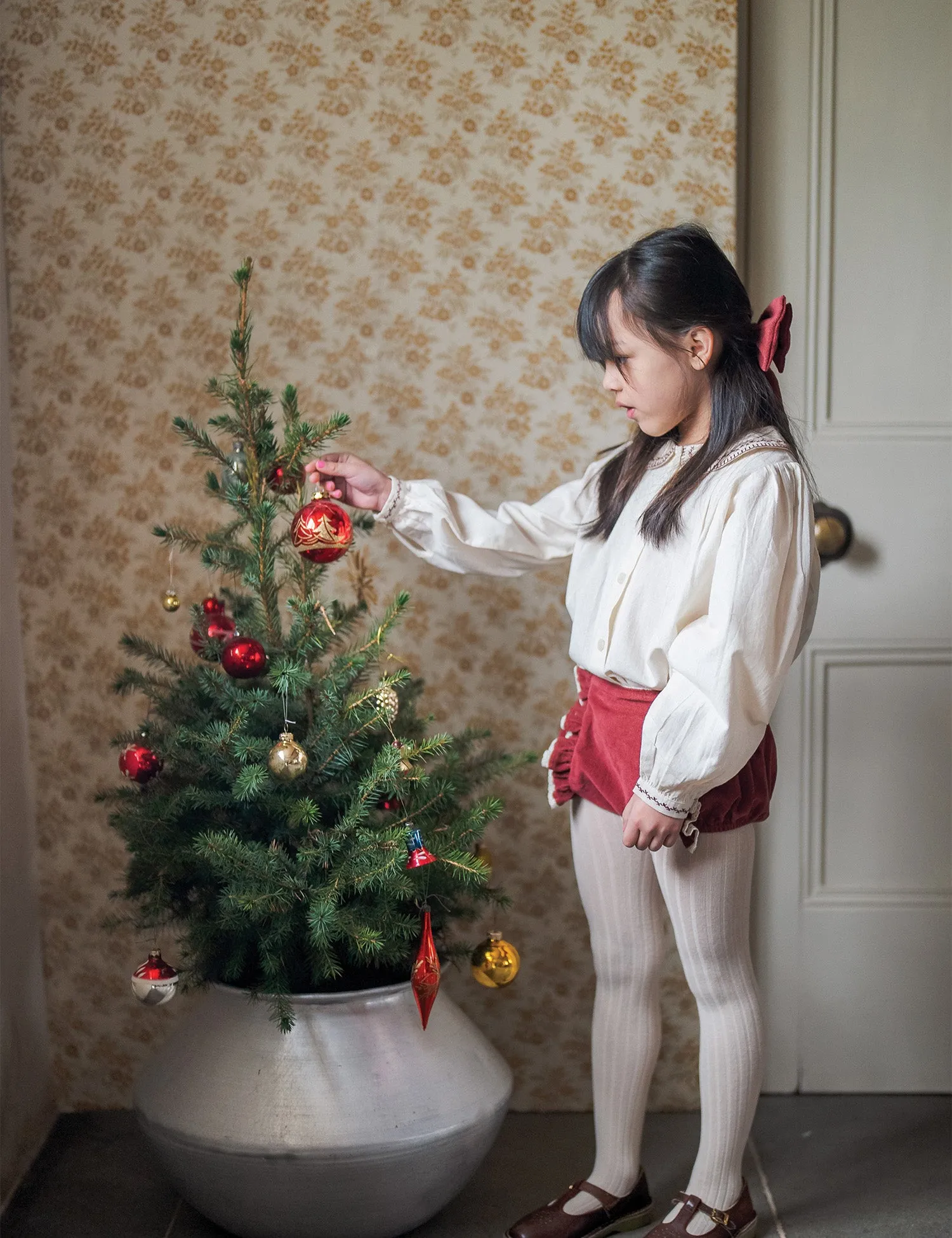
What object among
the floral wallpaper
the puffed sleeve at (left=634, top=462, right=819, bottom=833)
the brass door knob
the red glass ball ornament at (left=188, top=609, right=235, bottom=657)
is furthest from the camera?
the brass door knob

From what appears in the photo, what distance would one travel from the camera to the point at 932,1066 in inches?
76.3

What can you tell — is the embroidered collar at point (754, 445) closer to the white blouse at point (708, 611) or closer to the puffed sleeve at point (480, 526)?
the white blouse at point (708, 611)

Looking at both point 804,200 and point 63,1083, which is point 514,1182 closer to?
point 63,1083

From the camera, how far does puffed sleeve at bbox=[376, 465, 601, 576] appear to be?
1533mm

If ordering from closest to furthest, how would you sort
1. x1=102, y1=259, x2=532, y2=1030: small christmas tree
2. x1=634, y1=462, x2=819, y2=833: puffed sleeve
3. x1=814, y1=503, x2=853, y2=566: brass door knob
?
1. x1=634, y1=462, x2=819, y2=833: puffed sleeve
2. x1=102, y1=259, x2=532, y2=1030: small christmas tree
3. x1=814, y1=503, x2=853, y2=566: brass door knob

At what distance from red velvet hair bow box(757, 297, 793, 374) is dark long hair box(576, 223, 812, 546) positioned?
0.05ft

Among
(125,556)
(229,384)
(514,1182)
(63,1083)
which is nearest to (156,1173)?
(63,1083)

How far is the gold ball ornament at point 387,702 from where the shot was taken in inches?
53.8

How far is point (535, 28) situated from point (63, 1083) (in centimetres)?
183

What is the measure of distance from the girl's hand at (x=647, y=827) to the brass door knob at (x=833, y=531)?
0.73 meters

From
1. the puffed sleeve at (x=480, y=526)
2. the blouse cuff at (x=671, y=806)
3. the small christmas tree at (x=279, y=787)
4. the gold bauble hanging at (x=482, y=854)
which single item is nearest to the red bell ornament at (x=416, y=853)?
the small christmas tree at (x=279, y=787)

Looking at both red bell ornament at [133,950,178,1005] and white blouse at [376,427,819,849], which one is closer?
white blouse at [376,427,819,849]

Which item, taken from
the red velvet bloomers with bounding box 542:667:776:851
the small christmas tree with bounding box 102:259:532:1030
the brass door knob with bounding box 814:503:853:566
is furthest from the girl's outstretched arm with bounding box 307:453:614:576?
the brass door knob with bounding box 814:503:853:566

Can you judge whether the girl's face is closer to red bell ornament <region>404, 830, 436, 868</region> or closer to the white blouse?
the white blouse
